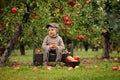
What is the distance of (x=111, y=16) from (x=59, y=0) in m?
2.98

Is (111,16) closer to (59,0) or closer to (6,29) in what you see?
(59,0)

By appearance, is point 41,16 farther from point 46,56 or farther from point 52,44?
point 46,56

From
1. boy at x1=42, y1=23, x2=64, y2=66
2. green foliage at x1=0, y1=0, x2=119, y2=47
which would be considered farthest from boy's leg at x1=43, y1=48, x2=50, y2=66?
green foliage at x1=0, y1=0, x2=119, y2=47

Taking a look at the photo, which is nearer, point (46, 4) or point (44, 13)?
point (46, 4)

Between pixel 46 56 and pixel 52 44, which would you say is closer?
pixel 46 56

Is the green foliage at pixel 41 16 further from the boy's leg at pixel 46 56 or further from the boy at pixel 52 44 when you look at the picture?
the boy's leg at pixel 46 56

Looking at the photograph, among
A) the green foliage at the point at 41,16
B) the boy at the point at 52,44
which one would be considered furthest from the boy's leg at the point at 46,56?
the green foliage at the point at 41,16

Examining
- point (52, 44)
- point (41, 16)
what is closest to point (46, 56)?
point (52, 44)

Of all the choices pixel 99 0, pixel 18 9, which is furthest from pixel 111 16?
pixel 99 0

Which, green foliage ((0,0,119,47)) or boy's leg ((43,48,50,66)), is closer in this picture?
green foliage ((0,0,119,47))

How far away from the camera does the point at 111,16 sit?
209 inches

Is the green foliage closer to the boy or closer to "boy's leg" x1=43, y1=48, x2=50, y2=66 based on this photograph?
the boy

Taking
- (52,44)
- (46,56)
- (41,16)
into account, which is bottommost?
(46,56)

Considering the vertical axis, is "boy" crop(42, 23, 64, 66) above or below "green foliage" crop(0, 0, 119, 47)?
below
